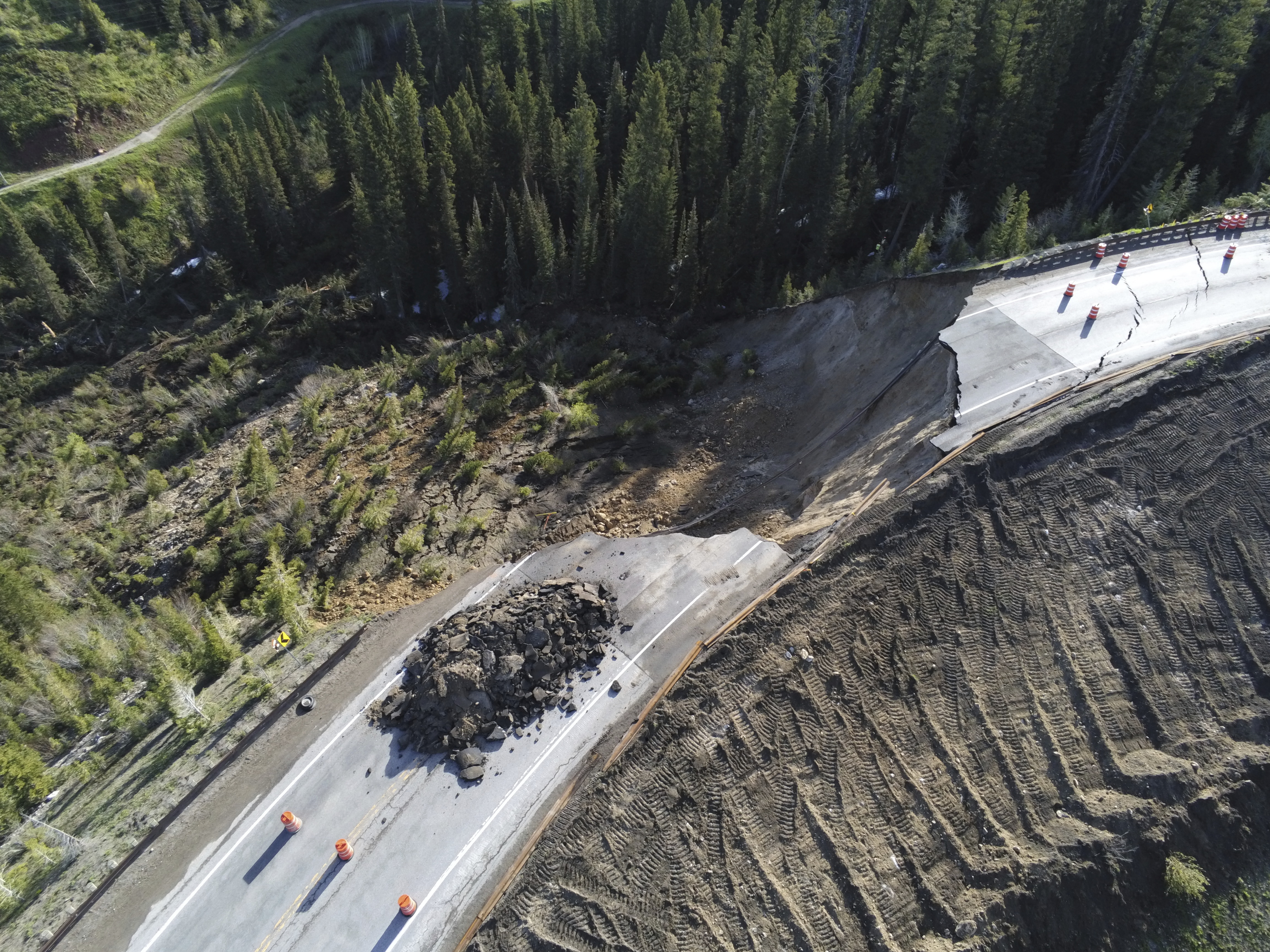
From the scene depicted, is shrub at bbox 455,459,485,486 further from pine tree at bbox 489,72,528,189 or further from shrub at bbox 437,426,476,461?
pine tree at bbox 489,72,528,189

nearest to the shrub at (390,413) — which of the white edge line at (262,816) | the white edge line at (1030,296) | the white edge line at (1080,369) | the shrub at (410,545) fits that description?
the shrub at (410,545)

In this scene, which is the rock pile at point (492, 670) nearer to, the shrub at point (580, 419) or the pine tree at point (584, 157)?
the shrub at point (580, 419)

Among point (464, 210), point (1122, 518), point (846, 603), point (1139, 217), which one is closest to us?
point (846, 603)

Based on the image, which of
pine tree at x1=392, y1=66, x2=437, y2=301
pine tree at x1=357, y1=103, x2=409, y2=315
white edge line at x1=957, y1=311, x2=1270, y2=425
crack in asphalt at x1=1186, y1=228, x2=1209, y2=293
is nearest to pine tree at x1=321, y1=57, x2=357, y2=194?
pine tree at x1=392, y1=66, x2=437, y2=301

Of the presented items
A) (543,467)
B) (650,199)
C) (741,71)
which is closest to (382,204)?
(650,199)

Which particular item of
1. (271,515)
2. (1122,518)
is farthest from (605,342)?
(1122,518)

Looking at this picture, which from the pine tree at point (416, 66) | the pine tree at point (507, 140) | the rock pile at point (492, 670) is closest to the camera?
the rock pile at point (492, 670)

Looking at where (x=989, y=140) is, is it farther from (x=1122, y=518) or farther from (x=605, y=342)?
(x=1122, y=518)
